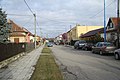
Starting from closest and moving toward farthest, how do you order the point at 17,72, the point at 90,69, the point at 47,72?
the point at 47,72
the point at 17,72
the point at 90,69

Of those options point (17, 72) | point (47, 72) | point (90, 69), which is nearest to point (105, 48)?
point (90, 69)

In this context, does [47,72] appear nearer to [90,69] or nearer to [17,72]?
[17,72]

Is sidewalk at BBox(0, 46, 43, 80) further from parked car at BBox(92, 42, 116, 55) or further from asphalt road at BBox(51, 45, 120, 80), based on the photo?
parked car at BBox(92, 42, 116, 55)

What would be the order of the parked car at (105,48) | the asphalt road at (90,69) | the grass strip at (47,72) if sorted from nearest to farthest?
the grass strip at (47,72) < the asphalt road at (90,69) < the parked car at (105,48)

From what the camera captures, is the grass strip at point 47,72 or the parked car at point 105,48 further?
the parked car at point 105,48

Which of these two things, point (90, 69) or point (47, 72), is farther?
point (90, 69)

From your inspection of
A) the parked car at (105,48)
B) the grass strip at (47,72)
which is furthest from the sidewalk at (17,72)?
the parked car at (105,48)

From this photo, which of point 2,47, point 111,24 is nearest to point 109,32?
point 111,24

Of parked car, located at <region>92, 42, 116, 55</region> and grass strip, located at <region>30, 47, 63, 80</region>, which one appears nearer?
grass strip, located at <region>30, 47, 63, 80</region>

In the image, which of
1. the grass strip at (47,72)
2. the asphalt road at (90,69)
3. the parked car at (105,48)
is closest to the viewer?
the grass strip at (47,72)

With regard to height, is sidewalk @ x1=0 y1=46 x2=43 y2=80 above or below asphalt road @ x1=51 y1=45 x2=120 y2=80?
below

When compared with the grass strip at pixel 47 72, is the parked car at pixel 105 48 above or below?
above

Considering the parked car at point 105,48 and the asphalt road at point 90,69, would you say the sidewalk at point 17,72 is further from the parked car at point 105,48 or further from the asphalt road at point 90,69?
the parked car at point 105,48

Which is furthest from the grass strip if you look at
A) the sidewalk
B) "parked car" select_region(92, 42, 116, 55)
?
"parked car" select_region(92, 42, 116, 55)
